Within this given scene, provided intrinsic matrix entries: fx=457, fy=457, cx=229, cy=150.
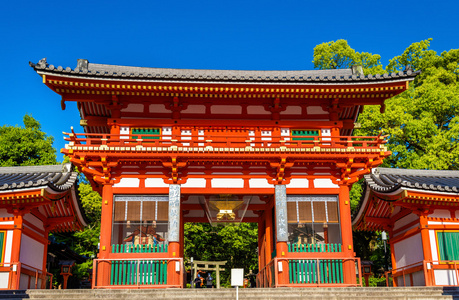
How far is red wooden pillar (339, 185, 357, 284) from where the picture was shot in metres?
15.4

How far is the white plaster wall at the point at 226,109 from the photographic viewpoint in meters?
17.8

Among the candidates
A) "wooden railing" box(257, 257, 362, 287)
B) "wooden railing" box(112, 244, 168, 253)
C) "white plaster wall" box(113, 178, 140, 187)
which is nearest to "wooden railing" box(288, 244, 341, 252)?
"wooden railing" box(257, 257, 362, 287)

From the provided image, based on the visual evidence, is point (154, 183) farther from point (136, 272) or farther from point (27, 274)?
point (27, 274)

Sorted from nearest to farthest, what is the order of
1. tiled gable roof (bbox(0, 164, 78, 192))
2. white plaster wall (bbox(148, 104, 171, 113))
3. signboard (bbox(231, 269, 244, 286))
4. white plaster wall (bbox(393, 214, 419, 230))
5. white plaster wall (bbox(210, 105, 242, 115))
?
signboard (bbox(231, 269, 244, 286))
tiled gable roof (bbox(0, 164, 78, 192))
white plaster wall (bbox(393, 214, 419, 230))
white plaster wall (bbox(148, 104, 171, 113))
white plaster wall (bbox(210, 105, 242, 115))

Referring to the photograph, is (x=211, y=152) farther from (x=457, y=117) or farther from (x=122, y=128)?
(x=457, y=117)

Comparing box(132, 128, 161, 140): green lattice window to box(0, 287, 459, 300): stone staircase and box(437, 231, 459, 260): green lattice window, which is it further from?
box(437, 231, 459, 260): green lattice window

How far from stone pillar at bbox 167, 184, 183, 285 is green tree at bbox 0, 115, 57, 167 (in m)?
20.7

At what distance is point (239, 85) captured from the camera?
1606 centimetres

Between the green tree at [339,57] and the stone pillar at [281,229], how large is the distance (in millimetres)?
21371

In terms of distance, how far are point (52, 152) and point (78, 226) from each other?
16253 millimetres

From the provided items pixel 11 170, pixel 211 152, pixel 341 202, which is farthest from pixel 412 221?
pixel 11 170

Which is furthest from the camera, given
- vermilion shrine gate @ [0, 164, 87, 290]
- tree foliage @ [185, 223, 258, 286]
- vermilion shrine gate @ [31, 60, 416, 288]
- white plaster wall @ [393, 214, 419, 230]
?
tree foliage @ [185, 223, 258, 286]

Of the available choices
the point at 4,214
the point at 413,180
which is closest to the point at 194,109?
the point at 4,214

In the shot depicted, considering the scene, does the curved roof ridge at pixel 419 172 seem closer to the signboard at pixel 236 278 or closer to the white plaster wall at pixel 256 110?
the white plaster wall at pixel 256 110
